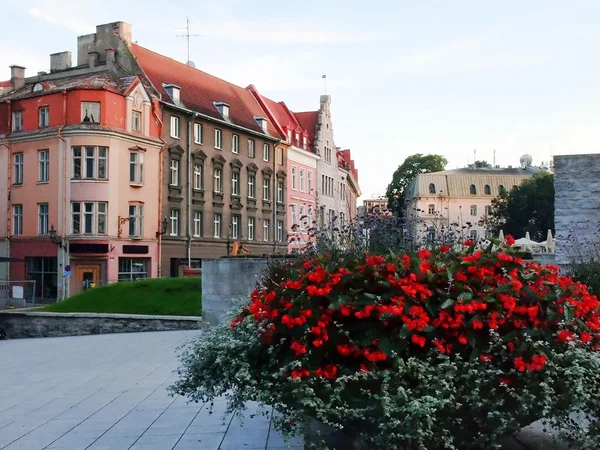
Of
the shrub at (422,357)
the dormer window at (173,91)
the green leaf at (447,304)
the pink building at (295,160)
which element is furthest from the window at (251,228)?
the green leaf at (447,304)

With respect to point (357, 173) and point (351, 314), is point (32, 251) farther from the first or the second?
point (357, 173)

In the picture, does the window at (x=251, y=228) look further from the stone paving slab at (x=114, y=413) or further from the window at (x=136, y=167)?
the stone paving slab at (x=114, y=413)

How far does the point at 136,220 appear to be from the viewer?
39.4 metres

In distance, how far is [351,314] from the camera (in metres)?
4.55

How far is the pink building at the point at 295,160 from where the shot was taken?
181 ft

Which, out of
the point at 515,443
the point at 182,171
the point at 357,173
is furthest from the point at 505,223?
the point at 515,443

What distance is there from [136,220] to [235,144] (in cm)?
1145

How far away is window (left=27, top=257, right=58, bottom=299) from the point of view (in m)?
38.1

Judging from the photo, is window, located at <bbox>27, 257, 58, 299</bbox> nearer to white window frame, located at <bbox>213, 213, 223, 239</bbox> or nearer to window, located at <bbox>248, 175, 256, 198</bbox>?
white window frame, located at <bbox>213, 213, 223, 239</bbox>

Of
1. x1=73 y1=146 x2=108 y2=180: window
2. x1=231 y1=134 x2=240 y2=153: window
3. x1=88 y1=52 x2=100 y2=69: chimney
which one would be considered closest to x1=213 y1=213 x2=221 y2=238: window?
x1=231 y1=134 x2=240 y2=153: window

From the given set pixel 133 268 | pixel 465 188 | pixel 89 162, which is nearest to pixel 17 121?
pixel 89 162

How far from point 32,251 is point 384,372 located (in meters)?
38.0

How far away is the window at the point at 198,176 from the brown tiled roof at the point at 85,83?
708 centimetres

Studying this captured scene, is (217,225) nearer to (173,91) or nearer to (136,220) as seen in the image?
(136,220)
